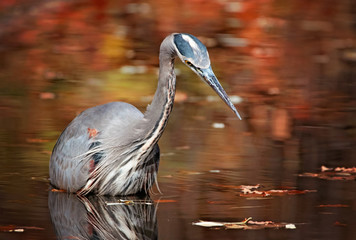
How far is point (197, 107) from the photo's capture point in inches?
467

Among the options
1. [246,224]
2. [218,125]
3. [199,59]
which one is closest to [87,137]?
[199,59]

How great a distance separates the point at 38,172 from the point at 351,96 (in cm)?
538

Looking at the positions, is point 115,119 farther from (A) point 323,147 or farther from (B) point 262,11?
(B) point 262,11

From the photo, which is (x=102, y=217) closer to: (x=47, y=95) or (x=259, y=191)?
(x=259, y=191)

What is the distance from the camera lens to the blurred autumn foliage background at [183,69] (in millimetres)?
11102

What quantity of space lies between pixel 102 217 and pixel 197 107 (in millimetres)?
4915

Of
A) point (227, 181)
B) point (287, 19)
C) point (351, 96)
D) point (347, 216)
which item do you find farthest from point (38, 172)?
point (287, 19)

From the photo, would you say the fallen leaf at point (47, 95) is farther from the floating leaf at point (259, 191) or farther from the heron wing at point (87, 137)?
the floating leaf at point (259, 191)

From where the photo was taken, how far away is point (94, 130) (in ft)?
25.3

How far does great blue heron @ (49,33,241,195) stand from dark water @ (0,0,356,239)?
5.4 inches

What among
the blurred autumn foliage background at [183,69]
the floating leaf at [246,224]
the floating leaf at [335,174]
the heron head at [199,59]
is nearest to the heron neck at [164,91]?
the heron head at [199,59]

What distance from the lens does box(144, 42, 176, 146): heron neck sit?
7199mm

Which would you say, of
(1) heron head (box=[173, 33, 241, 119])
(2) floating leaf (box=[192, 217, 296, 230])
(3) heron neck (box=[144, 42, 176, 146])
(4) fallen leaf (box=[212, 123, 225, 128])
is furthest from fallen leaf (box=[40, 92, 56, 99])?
(2) floating leaf (box=[192, 217, 296, 230])

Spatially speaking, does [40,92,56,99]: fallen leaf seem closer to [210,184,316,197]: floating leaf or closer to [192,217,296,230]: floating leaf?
[210,184,316,197]: floating leaf
